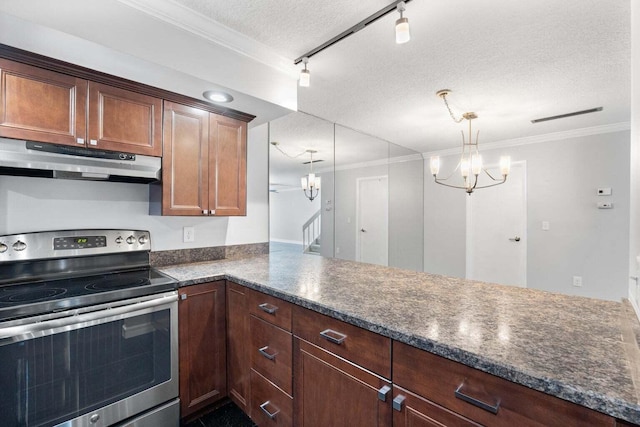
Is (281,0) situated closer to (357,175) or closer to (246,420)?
(246,420)

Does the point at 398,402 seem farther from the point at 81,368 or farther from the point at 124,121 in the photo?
the point at 124,121

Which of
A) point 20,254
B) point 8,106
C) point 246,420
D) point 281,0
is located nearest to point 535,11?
point 281,0

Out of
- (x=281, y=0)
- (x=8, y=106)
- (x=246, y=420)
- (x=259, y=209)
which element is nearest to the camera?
(x=8, y=106)

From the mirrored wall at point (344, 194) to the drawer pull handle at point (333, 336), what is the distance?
1.98m

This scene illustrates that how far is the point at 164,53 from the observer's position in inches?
64.5

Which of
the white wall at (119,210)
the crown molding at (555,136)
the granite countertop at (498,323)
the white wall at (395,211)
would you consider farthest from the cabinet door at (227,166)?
the crown molding at (555,136)

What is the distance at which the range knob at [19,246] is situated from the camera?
65.3 inches

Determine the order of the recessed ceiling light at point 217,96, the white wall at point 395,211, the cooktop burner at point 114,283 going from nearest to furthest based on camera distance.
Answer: the cooktop burner at point 114,283 < the recessed ceiling light at point 217,96 < the white wall at point 395,211

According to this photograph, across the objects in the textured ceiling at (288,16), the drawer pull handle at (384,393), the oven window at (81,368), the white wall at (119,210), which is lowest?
the oven window at (81,368)

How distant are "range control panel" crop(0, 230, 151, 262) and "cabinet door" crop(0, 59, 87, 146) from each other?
1.96 feet

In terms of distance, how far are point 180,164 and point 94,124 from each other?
53cm

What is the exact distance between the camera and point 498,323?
106 cm

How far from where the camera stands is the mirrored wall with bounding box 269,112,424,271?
3672 mm

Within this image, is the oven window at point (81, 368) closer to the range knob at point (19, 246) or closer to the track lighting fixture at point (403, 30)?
the range knob at point (19, 246)
